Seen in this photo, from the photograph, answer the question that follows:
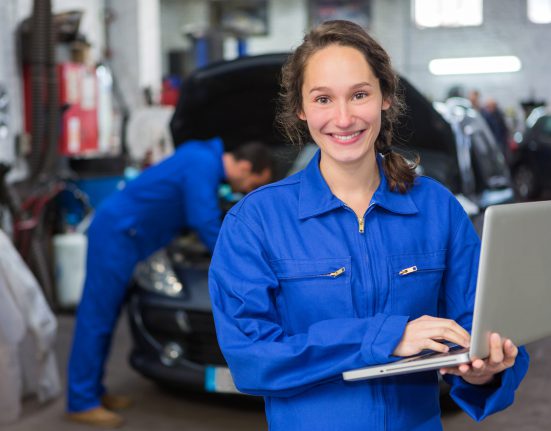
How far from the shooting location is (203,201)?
4.55m

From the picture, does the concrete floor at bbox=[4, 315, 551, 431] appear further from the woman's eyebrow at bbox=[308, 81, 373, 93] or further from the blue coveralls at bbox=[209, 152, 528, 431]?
the woman's eyebrow at bbox=[308, 81, 373, 93]

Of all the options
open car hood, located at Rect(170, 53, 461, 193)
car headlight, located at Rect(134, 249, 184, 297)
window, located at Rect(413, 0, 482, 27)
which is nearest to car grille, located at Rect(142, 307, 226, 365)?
car headlight, located at Rect(134, 249, 184, 297)

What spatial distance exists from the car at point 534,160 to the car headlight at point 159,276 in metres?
10.3

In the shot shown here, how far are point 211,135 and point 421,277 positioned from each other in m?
3.71

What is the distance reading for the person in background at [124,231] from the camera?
4.68m

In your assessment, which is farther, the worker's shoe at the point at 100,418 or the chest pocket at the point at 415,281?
the worker's shoe at the point at 100,418

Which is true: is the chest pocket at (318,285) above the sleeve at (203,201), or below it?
above

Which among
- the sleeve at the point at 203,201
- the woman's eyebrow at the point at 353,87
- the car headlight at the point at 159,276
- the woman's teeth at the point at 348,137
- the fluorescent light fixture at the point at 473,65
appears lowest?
the car headlight at the point at 159,276

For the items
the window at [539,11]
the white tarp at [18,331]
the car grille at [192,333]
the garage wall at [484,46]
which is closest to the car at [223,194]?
the car grille at [192,333]

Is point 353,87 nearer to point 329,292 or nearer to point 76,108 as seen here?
point 329,292

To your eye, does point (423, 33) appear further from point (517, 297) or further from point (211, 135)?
point (517, 297)

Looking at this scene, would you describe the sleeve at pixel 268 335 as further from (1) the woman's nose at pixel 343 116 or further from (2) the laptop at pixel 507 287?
(1) the woman's nose at pixel 343 116

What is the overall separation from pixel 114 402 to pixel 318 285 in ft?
10.9

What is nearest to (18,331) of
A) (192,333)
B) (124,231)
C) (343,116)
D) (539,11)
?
(124,231)
